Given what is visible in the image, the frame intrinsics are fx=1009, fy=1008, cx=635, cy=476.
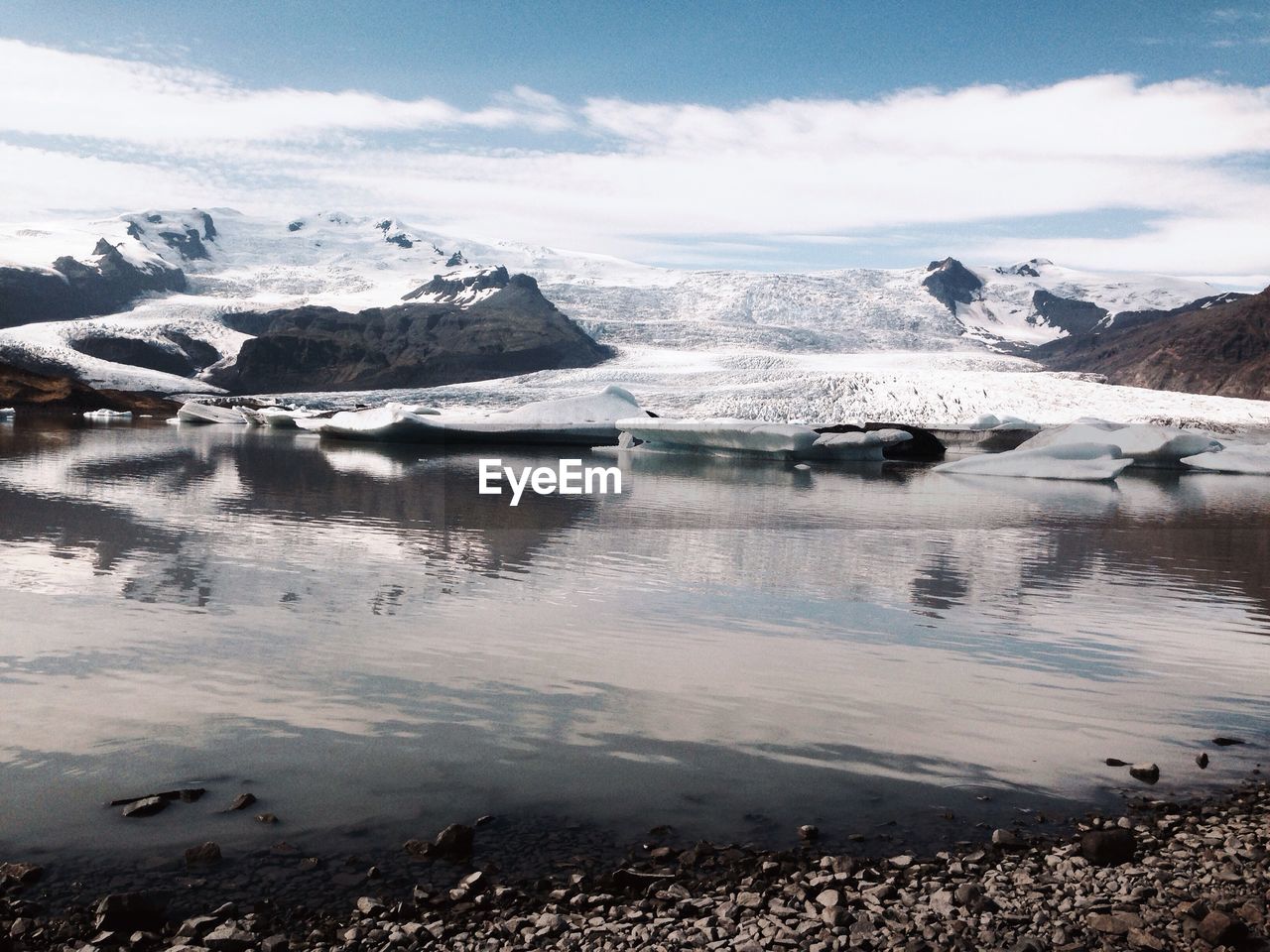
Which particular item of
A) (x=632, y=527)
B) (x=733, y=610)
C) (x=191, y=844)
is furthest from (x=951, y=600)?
(x=191, y=844)

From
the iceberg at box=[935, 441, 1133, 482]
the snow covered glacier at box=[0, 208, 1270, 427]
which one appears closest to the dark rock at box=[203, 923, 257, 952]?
the iceberg at box=[935, 441, 1133, 482]

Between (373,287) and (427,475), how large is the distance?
89.5 m

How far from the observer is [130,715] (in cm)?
374

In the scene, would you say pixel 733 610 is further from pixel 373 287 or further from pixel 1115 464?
pixel 373 287

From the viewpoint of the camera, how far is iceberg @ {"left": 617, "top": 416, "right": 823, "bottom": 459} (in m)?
23.9

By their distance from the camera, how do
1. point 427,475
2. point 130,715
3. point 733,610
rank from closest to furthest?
point 130,715 → point 733,610 → point 427,475

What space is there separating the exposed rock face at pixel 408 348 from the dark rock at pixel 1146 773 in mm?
63513

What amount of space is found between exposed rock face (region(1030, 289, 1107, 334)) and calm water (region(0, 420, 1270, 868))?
108511 millimetres

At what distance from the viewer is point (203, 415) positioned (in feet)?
128

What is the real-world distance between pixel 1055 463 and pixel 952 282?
307ft

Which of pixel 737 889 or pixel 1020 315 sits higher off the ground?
pixel 1020 315

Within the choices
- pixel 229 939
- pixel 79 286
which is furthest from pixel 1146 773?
pixel 79 286

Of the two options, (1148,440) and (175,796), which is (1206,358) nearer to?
(1148,440)

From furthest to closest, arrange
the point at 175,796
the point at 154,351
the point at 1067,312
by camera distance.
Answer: the point at 1067,312 → the point at 154,351 → the point at 175,796
